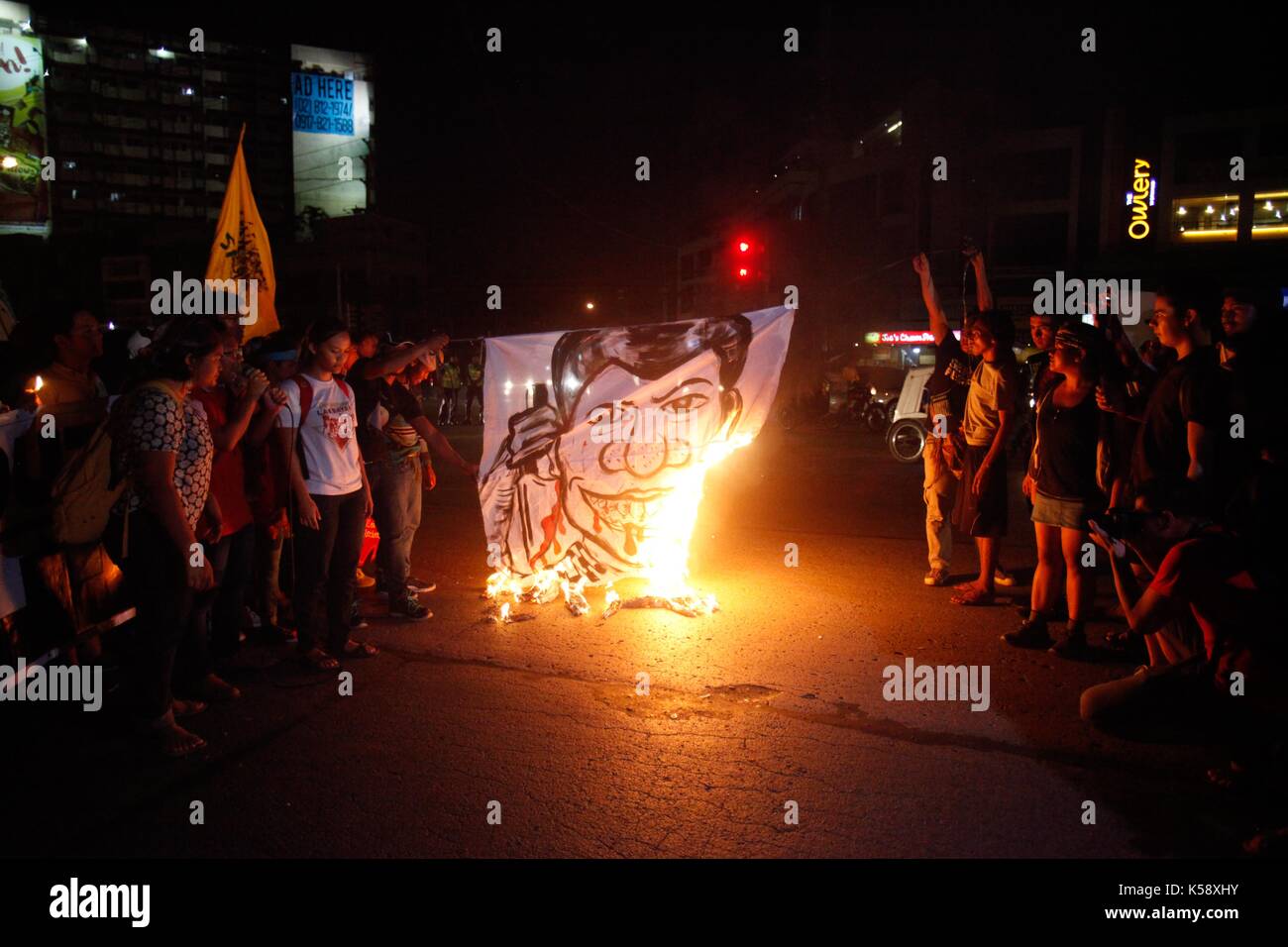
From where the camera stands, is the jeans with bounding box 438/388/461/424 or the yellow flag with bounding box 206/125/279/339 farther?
the jeans with bounding box 438/388/461/424

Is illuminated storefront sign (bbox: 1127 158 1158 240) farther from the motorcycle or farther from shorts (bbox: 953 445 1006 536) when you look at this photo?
shorts (bbox: 953 445 1006 536)

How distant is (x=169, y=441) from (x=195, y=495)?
0.43m

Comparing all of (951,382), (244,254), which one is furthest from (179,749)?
(951,382)

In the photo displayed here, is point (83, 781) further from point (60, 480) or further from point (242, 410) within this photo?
point (242, 410)

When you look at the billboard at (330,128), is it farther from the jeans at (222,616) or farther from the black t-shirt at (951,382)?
the jeans at (222,616)

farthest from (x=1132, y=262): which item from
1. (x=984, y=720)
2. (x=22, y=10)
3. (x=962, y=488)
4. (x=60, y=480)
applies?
Answer: (x=22, y=10)

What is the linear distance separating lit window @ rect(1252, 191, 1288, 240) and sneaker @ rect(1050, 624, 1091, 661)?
106 ft

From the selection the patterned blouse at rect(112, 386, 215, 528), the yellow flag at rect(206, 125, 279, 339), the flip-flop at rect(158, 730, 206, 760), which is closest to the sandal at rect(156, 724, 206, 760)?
the flip-flop at rect(158, 730, 206, 760)

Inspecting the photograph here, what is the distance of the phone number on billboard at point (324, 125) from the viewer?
235 feet

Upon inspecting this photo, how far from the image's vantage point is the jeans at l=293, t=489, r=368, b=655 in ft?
16.6

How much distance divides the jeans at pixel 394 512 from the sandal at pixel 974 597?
13.0ft

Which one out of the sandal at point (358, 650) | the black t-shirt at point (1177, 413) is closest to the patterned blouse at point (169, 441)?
the sandal at point (358, 650)

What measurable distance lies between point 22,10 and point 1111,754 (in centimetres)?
6778
